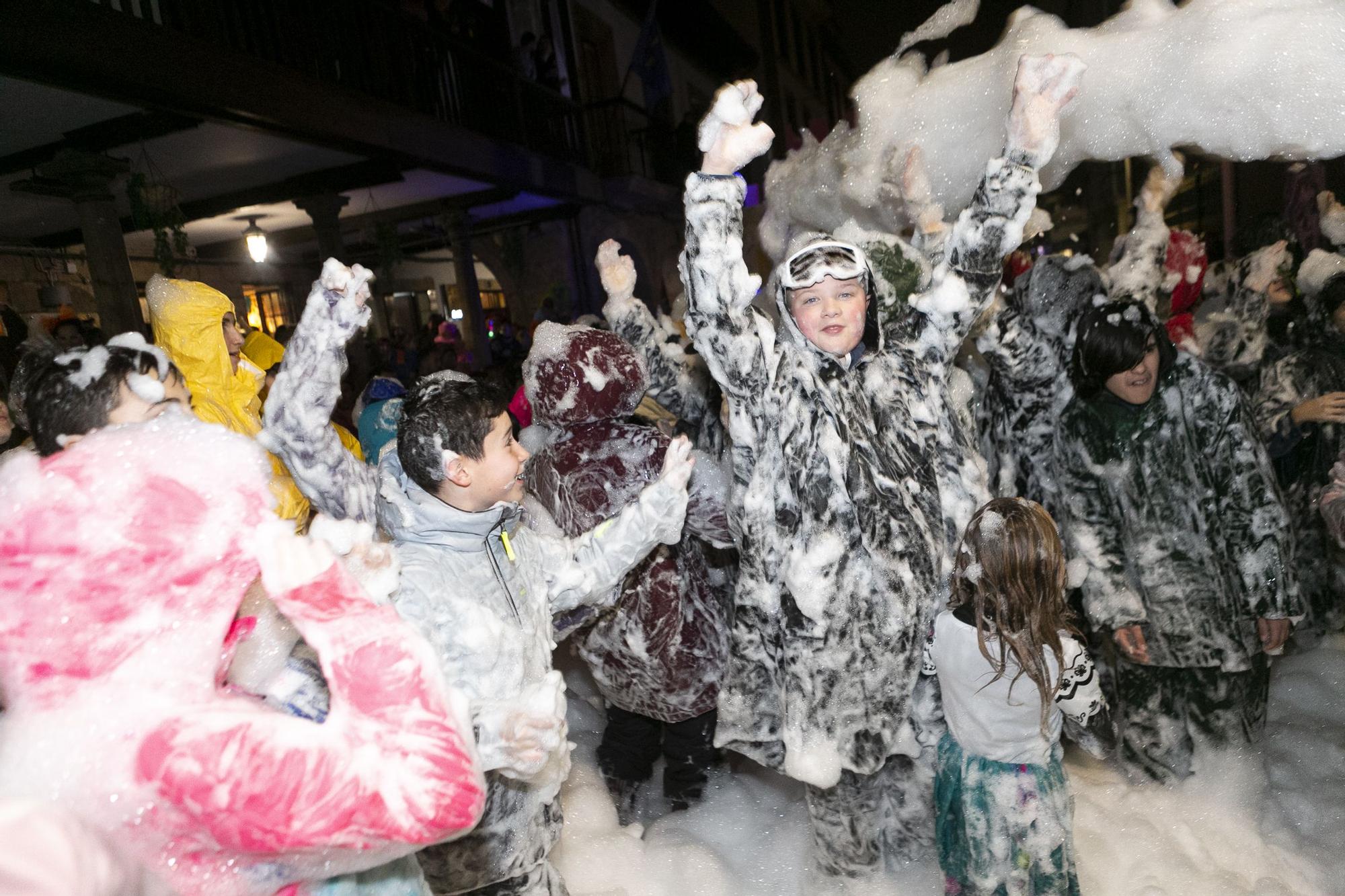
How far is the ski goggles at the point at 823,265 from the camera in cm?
213

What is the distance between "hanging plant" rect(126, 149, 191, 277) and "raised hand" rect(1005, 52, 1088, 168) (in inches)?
231

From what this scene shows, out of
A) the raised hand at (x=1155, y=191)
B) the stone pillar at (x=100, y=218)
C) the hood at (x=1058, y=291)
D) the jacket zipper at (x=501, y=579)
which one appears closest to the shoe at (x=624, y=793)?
the jacket zipper at (x=501, y=579)

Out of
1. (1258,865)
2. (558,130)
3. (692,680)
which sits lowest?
(1258,865)

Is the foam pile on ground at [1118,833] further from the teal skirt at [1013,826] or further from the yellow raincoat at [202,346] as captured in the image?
the yellow raincoat at [202,346]

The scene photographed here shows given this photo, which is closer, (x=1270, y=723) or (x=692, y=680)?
(x=692, y=680)

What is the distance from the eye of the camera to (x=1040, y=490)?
3.05 meters

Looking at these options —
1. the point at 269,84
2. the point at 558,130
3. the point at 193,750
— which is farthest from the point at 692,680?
the point at 558,130

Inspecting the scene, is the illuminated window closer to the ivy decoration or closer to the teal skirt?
the ivy decoration

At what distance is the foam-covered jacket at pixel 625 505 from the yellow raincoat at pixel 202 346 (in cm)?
85

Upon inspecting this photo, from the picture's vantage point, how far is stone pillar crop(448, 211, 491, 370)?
458 inches

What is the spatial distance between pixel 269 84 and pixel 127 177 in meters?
1.79

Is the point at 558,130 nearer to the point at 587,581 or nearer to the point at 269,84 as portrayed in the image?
the point at 269,84

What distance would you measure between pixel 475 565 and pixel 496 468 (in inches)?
8.7

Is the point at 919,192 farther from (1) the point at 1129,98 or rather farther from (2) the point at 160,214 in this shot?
(2) the point at 160,214
